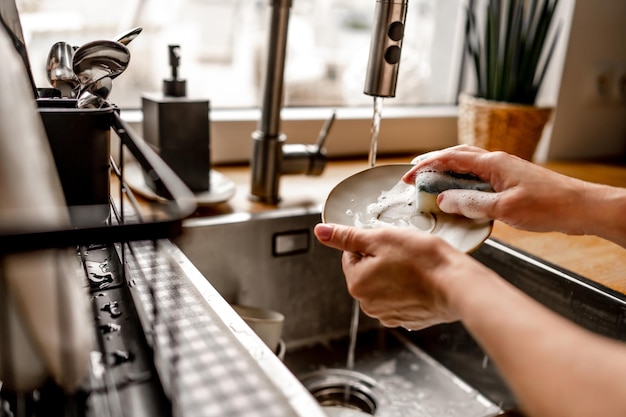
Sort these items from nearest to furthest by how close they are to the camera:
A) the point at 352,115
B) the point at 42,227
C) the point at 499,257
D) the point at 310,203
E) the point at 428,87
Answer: the point at 42,227
the point at 499,257
the point at 310,203
the point at 352,115
the point at 428,87

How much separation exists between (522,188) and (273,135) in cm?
46

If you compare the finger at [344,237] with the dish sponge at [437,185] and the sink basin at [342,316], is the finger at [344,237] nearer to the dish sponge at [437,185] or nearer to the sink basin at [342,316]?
the dish sponge at [437,185]

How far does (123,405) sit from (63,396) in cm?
4

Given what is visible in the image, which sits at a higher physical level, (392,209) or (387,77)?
(387,77)

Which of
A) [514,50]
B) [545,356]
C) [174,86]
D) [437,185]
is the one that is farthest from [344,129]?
[545,356]

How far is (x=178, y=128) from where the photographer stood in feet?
2.89

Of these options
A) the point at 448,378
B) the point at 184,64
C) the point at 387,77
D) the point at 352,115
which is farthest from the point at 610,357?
the point at 184,64

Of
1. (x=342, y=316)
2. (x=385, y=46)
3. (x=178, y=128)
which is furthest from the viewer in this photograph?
(x=342, y=316)

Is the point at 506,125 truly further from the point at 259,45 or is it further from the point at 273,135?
the point at 259,45

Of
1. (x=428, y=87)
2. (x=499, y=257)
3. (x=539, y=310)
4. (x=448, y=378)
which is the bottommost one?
(x=448, y=378)

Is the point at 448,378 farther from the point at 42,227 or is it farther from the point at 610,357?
the point at 42,227

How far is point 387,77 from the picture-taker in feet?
2.41

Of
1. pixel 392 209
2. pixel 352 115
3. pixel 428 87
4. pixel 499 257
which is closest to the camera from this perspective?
pixel 392 209

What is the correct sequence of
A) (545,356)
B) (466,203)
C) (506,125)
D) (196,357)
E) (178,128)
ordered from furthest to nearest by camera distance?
(506,125), (178,128), (466,203), (196,357), (545,356)
